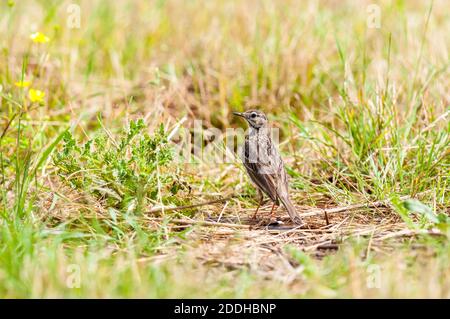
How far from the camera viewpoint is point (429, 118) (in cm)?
696

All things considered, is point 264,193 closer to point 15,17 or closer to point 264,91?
point 264,91

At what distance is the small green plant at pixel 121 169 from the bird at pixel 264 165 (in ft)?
2.67

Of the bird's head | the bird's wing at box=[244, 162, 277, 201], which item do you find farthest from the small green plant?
the bird's head

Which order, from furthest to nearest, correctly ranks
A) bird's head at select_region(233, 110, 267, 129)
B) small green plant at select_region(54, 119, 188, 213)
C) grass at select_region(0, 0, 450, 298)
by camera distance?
bird's head at select_region(233, 110, 267, 129) < small green plant at select_region(54, 119, 188, 213) < grass at select_region(0, 0, 450, 298)

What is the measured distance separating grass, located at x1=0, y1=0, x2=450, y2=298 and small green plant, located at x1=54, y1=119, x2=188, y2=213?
0.02 meters

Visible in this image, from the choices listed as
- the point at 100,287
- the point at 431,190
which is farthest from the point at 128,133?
the point at 431,190

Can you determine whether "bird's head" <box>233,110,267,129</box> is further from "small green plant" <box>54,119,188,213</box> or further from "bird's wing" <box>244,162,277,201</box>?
"small green plant" <box>54,119,188,213</box>

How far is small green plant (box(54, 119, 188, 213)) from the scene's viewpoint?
5594mm

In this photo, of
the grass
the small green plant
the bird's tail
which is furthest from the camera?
the bird's tail

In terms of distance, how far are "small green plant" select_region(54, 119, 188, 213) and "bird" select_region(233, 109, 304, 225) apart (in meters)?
0.81

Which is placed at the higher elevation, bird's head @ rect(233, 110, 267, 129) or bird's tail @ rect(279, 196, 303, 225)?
bird's head @ rect(233, 110, 267, 129)

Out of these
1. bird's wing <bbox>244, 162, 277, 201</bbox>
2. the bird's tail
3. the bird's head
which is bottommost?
the bird's tail

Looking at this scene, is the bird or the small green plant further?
the bird
